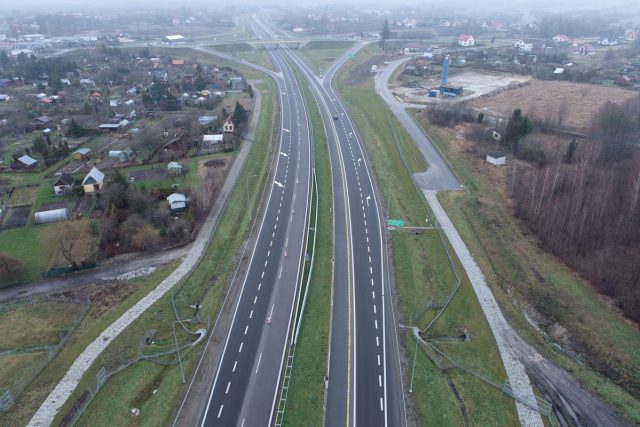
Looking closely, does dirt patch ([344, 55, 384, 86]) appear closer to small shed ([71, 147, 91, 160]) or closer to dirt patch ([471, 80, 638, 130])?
dirt patch ([471, 80, 638, 130])

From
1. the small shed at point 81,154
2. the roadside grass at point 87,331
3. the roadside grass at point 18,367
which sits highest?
the small shed at point 81,154

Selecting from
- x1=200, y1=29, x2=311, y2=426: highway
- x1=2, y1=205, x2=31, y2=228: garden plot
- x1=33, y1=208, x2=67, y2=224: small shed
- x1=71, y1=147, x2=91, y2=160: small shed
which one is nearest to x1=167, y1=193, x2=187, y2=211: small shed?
x1=200, y1=29, x2=311, y2=426: highway

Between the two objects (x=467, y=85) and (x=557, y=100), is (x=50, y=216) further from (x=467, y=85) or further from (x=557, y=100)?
(x=467, y=85)

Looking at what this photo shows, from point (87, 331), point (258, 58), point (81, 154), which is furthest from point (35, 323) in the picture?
point (258, 58)

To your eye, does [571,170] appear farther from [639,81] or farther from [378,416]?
[639,81]

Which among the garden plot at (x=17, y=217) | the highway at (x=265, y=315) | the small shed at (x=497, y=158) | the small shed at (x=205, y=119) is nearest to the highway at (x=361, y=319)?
the highway at (x=265, y=315)

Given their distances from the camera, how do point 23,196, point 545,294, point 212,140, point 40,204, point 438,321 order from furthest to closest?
point 212,140
point 23,196
point 40,204
point 545,294
point 438,321

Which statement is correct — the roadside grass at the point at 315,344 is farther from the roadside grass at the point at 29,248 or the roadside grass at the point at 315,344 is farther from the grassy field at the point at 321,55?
the grassy field at the point at 321,55

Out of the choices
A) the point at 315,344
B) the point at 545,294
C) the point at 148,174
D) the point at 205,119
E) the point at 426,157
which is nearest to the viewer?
the point at 315,344
